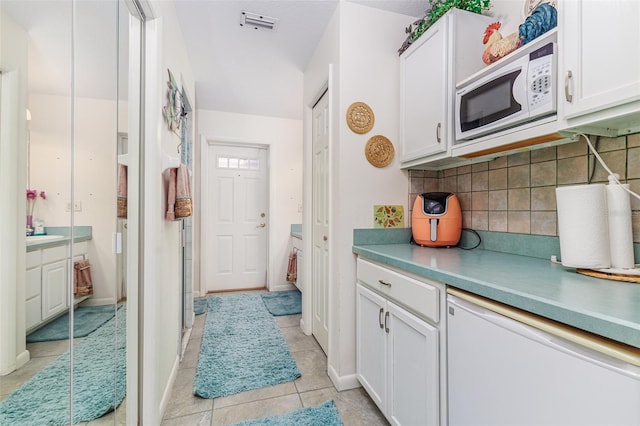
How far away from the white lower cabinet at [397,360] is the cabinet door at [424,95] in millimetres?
895

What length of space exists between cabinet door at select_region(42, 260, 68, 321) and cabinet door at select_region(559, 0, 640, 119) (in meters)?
1.66

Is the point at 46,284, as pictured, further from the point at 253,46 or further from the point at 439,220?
the point at 253,46

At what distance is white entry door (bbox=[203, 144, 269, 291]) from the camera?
3889 millimetres

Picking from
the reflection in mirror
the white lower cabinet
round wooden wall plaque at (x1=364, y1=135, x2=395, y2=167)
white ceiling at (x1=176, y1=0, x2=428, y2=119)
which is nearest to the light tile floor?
the white lower cabinet

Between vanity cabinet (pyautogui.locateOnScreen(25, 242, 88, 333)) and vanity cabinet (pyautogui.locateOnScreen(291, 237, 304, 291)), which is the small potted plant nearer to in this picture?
vanity cabinet (pyautogui.locateOnScreen(25, 242, 88, 333))

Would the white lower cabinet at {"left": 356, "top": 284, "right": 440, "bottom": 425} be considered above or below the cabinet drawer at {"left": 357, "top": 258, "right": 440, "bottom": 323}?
below

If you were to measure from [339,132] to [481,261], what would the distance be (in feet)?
3.45

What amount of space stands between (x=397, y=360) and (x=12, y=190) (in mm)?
1455

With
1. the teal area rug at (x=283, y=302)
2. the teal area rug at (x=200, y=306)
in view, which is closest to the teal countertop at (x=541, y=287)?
the teal area rug at (x=283, y=302)

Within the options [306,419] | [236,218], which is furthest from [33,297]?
[236,218]

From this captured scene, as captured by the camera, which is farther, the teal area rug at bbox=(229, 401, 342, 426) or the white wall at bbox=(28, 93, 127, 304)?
the teal area rug at bbox=(229, 401, 342, 426)

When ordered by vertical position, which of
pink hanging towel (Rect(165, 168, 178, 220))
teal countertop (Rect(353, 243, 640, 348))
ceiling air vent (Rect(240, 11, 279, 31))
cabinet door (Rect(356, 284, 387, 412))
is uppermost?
ceiling air vent (Rect(240, 11, 279, 31))

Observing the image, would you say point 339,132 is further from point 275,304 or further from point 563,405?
point 275,304

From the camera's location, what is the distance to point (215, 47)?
2283mm
